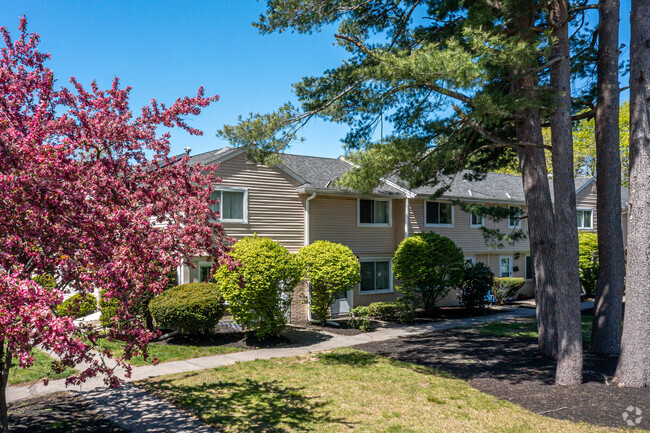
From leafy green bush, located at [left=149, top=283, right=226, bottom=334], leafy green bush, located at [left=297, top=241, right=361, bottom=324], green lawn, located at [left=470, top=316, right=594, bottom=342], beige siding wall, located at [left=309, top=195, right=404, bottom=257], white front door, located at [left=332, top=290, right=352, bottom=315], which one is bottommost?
green lawn, located at [left=470, top=316, right=594, bottom=342]

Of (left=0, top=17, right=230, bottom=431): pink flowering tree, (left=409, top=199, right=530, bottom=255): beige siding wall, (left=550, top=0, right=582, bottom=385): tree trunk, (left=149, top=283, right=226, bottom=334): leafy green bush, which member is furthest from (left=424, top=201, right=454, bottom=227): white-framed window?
(left=0, top=17, right=230, bottom=431): pink flowering tree

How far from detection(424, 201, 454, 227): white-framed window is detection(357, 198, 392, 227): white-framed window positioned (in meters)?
2.00

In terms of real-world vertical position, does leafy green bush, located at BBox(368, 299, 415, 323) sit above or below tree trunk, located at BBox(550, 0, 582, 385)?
below

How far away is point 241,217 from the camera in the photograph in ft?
51.1

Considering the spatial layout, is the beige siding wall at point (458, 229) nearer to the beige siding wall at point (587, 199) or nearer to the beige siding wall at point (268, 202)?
the beige siding wall at point (268, 202)

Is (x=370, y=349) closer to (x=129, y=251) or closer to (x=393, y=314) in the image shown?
(x=393, y=314)

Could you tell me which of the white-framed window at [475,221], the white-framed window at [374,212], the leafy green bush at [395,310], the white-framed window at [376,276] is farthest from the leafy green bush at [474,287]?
the white-framed window at [475,221]

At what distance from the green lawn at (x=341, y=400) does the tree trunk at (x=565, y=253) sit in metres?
1.70

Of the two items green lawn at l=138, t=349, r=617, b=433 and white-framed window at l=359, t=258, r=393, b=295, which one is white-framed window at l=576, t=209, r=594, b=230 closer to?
white-framed window at l=359, t=258, r=393, b=295

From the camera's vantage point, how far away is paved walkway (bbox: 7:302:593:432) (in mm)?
6582

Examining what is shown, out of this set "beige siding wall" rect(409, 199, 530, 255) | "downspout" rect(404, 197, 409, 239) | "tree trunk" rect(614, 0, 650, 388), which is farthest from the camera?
"beige siding wall" rect(409, 199, 530, 255)

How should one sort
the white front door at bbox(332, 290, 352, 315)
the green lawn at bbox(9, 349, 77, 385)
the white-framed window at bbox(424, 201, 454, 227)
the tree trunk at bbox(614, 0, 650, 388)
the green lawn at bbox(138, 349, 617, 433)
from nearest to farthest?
1. the green lawn at bbox(138, 349, 617, 433)
2. the tree trunk at bbox(614, 0, 650, 388)
3. the green lawn at bbox(9, 349, 77, 385)
4. the white front door at bbox(332, 290, 352, 315)
5. the white-framed window at bbox(424, 201, 454, 227)

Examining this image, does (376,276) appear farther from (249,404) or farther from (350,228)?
(249,404)

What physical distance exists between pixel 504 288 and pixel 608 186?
1240 centimetres
